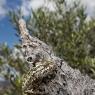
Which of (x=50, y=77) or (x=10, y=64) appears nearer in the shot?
(x=50, y=77)

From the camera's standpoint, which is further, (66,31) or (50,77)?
(66,31)

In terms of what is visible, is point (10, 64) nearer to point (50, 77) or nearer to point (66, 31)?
point (66, 31)

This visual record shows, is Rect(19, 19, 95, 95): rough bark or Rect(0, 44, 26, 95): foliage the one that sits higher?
Rect(0, 44, 26, 95): foliage

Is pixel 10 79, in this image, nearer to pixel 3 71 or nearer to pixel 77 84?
pixel 3 71

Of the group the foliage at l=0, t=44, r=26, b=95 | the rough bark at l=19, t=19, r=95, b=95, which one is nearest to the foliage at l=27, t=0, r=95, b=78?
the foliage at l=0, t=44, r=26, b=95

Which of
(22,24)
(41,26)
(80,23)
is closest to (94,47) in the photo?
(80,23)

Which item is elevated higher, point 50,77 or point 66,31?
point 66,31

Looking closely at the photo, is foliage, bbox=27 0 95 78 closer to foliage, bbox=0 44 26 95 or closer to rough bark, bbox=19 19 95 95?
foliage, bbox=0 44 26 95

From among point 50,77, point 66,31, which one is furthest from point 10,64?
point 50,77

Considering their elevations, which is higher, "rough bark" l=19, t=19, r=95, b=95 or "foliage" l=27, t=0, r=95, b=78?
"foliage" l=27, t=0, r=95, b=78

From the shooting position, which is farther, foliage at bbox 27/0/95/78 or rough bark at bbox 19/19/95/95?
foliage at bbox 27/0/95/78
